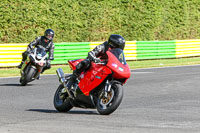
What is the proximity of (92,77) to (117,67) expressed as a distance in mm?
577

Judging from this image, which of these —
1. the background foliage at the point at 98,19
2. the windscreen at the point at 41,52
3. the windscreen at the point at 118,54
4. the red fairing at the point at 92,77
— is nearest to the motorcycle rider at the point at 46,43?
the windscreen at the point at 41,52

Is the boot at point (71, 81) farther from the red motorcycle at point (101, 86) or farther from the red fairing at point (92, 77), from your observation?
the red fairing at point (92, 77)

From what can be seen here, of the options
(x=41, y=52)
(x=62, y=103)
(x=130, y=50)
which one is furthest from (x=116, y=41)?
(x=130, y=50)

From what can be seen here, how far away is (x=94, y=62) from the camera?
8.78m

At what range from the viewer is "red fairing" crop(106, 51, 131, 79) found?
27.9ft

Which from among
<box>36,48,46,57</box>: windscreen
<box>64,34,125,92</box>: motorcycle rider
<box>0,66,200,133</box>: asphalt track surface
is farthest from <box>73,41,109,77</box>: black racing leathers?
<box>36,48,46,57</box>: windscreen

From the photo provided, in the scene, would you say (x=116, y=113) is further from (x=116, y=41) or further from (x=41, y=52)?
(x=41, y=52)

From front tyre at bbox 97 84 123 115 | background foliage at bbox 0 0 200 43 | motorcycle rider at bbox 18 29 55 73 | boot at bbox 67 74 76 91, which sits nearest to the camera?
front tyre at bbox 97 84 123 115

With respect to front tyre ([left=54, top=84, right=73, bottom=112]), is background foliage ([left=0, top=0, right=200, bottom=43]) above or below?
below

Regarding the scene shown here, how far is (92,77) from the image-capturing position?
8.88 metres

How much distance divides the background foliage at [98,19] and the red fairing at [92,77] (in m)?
13.8

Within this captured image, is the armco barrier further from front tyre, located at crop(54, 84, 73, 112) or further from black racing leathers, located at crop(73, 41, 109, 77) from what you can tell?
black racing leathers, located at crop(73, 41, 109, 77)

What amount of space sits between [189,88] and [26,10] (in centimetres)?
1117

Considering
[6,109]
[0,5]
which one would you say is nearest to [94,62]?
[6,109]
